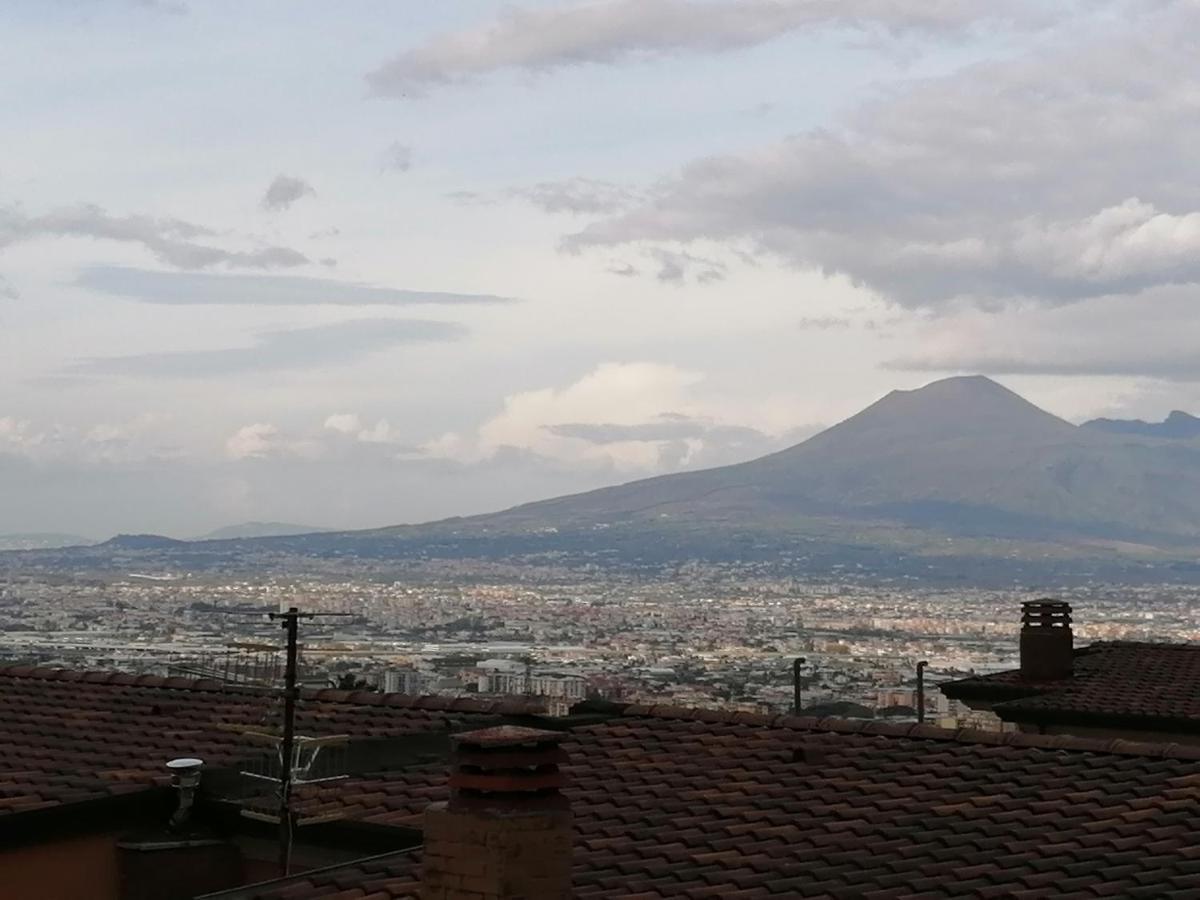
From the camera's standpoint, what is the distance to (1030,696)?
20.9 m

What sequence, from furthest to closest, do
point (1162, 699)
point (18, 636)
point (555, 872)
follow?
1. point (18, 636)
2. point (1162, 699)
3. point (555, 872)

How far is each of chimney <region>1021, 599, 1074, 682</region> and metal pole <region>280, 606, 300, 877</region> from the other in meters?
13.2

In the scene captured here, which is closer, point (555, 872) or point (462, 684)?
point (555, 872)

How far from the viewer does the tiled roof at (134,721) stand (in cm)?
1173

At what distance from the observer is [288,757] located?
10.6 meters

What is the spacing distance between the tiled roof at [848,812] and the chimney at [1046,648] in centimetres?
885

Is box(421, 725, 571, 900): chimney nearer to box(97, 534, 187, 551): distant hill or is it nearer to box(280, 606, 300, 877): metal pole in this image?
box(280, 606, 300, 877): metal pole

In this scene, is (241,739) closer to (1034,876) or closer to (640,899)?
(640,899)

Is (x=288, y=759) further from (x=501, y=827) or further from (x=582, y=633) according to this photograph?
(x=582, y=633)

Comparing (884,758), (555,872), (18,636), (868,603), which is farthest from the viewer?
(868,603)

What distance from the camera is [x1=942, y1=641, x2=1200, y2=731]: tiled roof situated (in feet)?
63.2

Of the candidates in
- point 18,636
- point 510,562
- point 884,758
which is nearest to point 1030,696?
point 884,758

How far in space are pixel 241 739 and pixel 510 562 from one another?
183 meters

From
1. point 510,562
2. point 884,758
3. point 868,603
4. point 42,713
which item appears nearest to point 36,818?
point 42,713
